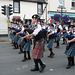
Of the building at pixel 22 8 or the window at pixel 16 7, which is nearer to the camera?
the building at pixel 22 8

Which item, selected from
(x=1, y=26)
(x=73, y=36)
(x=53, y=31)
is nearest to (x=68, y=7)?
(x=1, y=26)

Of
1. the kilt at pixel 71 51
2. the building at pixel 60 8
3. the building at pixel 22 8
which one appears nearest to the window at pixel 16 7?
the building at pixel 22 8

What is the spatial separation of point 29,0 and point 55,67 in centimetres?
1552

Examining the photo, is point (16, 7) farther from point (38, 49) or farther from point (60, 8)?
point (38, 49)

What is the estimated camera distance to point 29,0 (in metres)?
19.3

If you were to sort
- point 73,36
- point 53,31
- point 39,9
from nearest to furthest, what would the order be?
point 73,36, point 53,31, point 39,9

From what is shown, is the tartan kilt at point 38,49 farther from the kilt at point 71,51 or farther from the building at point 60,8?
the building at point 60,8

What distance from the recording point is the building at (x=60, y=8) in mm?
21297

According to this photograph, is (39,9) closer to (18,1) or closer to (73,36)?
(18,1)

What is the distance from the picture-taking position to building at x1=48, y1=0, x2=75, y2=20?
2130 cm

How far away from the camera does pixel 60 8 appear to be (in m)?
22.1

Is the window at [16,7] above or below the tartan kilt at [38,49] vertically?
above

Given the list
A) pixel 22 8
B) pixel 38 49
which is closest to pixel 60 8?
pixel 22 8

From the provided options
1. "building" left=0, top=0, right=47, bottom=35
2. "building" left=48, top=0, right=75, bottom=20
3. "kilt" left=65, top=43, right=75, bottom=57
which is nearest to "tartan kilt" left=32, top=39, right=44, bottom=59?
"kilt" left=65, top=43, right=75, bottom=57
